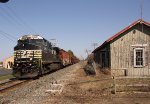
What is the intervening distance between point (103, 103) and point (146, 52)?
13.0 m

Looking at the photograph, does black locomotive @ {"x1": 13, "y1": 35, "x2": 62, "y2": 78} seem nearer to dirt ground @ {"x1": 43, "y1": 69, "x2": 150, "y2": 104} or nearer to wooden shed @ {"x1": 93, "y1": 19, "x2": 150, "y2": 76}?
wooden shed @ {"x1": 93, "y1": 19, "x2": 150, "y2": 76}

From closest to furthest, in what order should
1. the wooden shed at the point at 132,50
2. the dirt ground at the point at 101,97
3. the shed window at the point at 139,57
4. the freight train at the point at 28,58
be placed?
the dirt ground at the point at 101,97
the wooden shed at the point at 132,50
the shed window at the point at 139,57
the freight train at the point at 28,58

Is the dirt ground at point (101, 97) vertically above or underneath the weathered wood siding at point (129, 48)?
underneath

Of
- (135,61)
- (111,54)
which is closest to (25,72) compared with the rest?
(111,54)

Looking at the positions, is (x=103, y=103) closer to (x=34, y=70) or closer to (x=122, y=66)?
(x=122, y=66)

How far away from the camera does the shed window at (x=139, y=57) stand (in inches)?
949

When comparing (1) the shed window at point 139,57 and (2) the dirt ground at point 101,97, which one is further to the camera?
(1) the shed window at point 139,57

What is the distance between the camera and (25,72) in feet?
85.8

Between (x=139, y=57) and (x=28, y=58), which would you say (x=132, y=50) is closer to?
(x=139, y=57)

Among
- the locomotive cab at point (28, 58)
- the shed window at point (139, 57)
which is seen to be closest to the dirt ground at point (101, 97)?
the shed window at point (139, 57)

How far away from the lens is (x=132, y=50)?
24.2m

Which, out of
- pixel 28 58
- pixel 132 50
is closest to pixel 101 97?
pixel 132 50

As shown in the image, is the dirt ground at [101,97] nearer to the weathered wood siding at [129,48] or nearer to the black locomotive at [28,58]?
the weathered wood siding at [129,48]

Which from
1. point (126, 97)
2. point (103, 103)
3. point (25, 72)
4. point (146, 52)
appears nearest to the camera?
point (103, 103)
